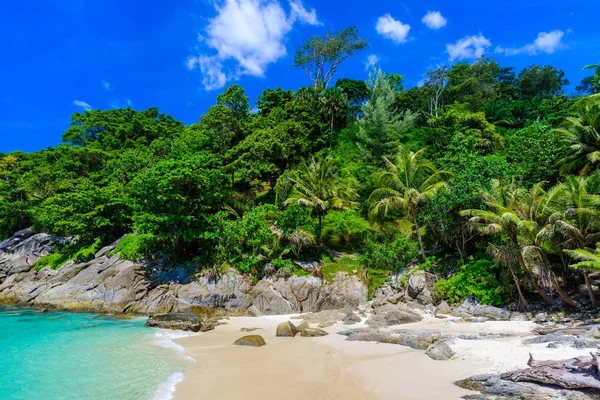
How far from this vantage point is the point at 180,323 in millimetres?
15570

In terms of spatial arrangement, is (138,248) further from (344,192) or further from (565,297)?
(565,297)

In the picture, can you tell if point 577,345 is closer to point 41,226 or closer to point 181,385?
point 181,385

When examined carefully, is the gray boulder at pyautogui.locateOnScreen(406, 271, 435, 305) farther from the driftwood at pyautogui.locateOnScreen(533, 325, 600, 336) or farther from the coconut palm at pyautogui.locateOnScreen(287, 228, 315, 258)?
the coconut palm at pyautogui.locateOnScreen(287, 228, 315, 258)

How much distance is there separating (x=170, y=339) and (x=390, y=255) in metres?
12.5

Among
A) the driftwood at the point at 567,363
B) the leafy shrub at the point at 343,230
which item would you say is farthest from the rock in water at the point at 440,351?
the leafy shrub at the point at 343,230

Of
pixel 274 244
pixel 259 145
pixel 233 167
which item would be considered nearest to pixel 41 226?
pixel 233 167

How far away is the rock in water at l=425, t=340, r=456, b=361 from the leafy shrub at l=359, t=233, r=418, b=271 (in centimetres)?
1005

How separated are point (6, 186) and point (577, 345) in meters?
44.5

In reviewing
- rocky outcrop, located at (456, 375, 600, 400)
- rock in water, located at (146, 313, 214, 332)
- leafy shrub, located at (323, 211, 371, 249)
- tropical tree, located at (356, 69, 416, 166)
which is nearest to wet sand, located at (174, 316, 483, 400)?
rocky outcrop, located at (456, 375, 600, 400)

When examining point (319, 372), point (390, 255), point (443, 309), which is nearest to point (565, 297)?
point (443, 309)

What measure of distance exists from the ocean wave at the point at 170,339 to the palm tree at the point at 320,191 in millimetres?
10902

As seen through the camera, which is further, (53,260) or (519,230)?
(53,260)

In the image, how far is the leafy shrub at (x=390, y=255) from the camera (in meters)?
19.7

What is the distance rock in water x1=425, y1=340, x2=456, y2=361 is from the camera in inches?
359
